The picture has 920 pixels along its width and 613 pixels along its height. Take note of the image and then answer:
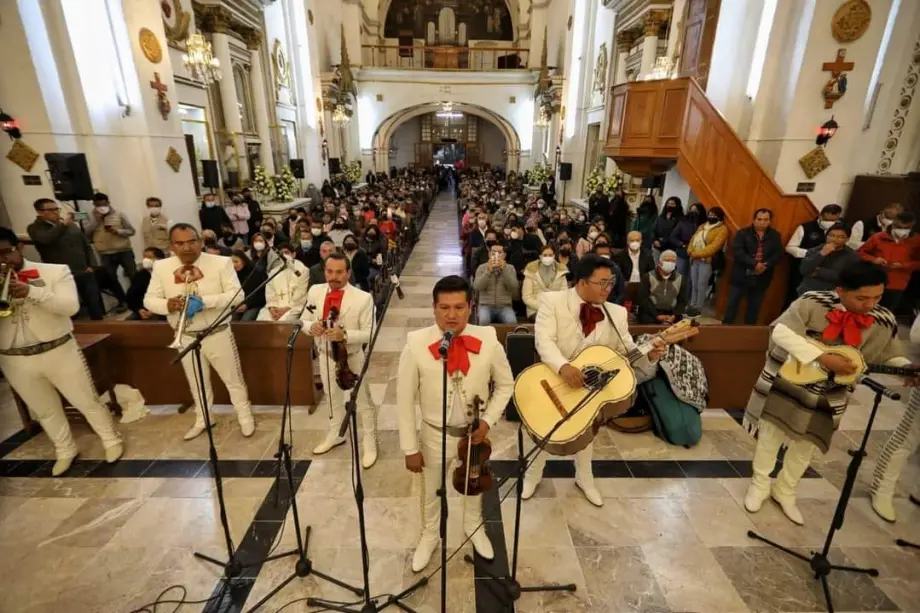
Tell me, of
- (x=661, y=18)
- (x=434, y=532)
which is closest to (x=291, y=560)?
(x=434, y=532)

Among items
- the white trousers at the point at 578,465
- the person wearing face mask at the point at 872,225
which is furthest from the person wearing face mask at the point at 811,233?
the white trousers at the point at 578,465

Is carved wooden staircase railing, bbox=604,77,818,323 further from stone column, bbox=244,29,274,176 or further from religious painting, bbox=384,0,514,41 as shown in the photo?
religious painting, bbox=384,0,514,41

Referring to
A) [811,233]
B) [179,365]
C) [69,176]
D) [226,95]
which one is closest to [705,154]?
[811,233]

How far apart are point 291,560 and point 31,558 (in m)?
1.65

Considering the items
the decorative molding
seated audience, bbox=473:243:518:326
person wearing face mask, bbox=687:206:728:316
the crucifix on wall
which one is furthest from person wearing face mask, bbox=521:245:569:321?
the decorative molding

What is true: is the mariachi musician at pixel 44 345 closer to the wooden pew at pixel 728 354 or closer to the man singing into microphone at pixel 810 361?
the wooden pew at pixel 728 354

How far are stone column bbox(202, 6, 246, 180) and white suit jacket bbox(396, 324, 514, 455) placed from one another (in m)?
11.3

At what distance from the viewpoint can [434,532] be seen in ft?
9.18

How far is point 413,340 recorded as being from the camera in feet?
7.73

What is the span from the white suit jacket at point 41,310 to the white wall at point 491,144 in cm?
3078

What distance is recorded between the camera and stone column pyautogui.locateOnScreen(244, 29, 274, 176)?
1266 centimetres

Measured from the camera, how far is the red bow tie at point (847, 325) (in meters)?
2.61

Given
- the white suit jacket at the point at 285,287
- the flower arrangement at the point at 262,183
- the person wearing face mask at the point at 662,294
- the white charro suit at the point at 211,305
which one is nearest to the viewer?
the white charro suit at the point at 211,305

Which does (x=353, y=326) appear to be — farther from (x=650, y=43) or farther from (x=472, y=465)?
(x=650, y=43)
